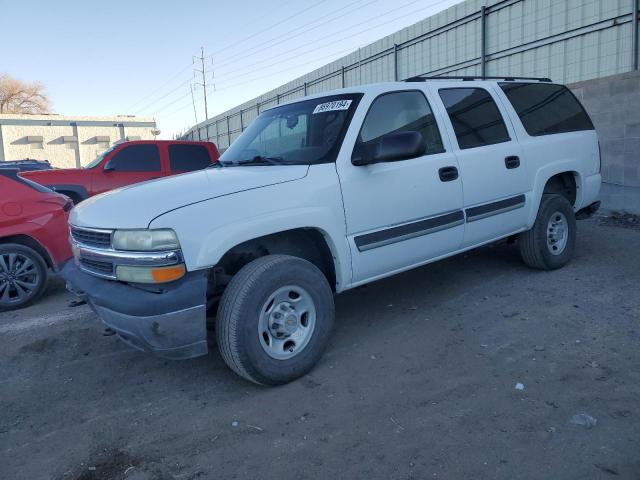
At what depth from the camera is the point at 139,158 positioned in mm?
9523

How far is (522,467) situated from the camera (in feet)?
7.48

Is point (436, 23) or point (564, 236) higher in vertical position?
point (436, 23)

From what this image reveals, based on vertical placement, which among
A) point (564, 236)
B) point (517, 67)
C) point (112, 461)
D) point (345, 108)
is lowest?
point (112, 461)

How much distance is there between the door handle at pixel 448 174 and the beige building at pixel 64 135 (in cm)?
3951

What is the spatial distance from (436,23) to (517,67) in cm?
283

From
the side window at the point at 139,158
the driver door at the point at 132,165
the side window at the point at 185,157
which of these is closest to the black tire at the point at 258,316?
the side window at the point at 185,157

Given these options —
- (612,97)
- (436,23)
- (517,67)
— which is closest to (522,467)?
(612,97)

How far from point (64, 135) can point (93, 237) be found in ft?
142

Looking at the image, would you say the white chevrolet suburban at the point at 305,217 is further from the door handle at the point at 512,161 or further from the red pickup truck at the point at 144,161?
the red pickup truck at the point at 144,161

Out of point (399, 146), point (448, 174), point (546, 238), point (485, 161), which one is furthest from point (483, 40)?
point (399, 146)

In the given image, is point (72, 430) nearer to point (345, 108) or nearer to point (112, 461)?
point (112, 461)

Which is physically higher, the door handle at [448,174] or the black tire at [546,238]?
the door handle at [448,174]

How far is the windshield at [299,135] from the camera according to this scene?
3596 millimetres

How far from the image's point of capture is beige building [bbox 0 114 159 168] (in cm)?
3862
